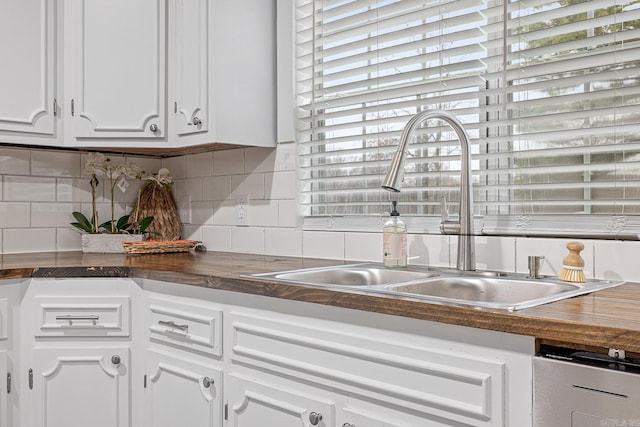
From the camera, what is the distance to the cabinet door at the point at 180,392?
6.11ft

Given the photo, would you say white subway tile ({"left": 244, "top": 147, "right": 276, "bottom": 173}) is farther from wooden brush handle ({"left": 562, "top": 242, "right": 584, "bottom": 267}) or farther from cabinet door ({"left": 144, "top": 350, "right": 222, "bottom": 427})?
wooden brush handle ({"left": 562, "top": 242, "right": 584, "bottom": 267})

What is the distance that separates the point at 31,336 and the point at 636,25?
2146 millimetres

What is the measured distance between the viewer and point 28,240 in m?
2.77

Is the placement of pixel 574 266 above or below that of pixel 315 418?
above

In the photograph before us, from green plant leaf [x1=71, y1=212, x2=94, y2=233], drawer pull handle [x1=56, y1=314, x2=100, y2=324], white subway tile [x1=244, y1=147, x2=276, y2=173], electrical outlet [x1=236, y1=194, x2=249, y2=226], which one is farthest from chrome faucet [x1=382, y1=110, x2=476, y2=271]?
green plant leaf [x1=71, y1=212, x2=94, y2=233]

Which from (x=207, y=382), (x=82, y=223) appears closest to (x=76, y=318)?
(x=207, y=382)

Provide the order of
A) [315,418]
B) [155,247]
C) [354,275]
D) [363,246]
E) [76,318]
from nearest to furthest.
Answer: [315,418] < [354,275] < [76,318] < [363,246] < [155,247]

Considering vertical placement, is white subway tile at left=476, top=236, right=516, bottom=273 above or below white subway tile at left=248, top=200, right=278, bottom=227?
below

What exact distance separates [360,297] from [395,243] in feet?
1.96

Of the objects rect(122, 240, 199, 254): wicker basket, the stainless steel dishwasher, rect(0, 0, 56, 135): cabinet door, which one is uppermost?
rect(0, 0, 56, 135): cabinet door

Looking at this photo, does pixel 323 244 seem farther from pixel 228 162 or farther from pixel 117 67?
pixel 117 67

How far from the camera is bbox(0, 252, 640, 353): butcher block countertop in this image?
3.44ft

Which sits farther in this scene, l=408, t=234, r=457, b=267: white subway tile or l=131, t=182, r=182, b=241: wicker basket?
l=131, t=182, r=182, b=241: wicker basket

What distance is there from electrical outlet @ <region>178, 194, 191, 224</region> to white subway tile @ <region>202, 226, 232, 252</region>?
14 centimetres
